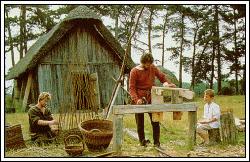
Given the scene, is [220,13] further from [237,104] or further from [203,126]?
[203,126]

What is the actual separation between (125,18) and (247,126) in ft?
33.9

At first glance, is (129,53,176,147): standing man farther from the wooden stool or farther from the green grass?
the wooden stool

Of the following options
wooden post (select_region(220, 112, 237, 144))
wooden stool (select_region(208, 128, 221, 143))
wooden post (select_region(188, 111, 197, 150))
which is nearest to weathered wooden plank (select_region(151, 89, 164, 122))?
wooden post (select_region(188, 111, 197, 150))

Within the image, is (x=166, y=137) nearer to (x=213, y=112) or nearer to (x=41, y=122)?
(x=213, y=112)

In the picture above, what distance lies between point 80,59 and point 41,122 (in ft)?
20.4

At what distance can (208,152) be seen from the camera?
6.66 metres

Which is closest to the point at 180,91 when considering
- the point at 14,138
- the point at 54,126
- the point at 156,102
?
the point at 156,102

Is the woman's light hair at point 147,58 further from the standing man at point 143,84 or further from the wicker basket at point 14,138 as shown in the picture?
the wicker basket at point 14,138

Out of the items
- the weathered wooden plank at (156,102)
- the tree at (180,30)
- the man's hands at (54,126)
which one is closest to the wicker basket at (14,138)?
the man's hands at (54,126)

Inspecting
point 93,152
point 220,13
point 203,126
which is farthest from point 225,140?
point 220,13

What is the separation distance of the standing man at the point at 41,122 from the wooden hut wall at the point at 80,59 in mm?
5175

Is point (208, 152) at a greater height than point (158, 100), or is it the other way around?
point (158, 100)

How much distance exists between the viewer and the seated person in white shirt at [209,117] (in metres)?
7.38

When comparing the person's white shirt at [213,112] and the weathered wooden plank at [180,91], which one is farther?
the person's white shirt at [213,112]
